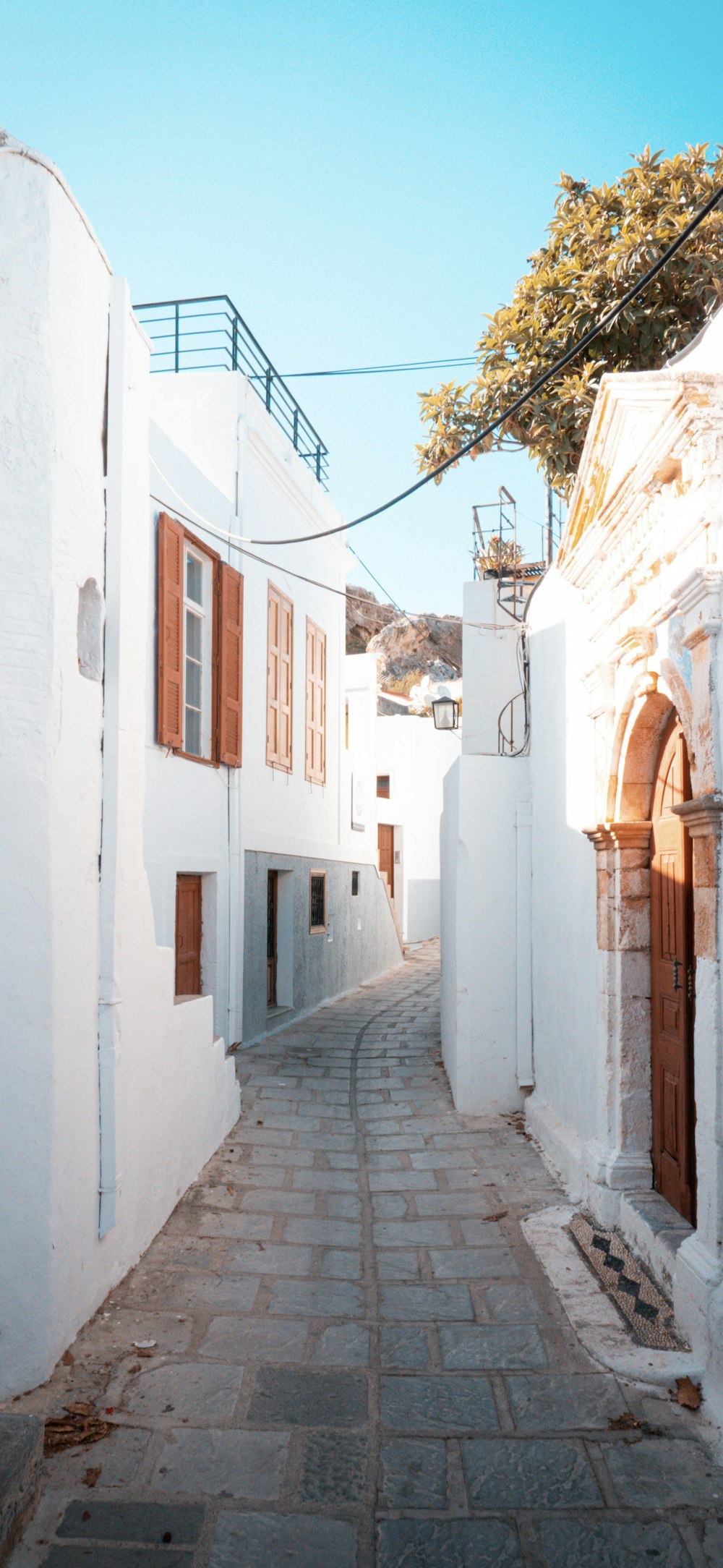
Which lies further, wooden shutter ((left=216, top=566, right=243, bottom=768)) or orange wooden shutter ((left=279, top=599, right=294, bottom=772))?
orange wooden shutter ((left=279, top=599, right=294, bottom=772))

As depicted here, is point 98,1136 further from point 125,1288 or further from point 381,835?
point 381,835

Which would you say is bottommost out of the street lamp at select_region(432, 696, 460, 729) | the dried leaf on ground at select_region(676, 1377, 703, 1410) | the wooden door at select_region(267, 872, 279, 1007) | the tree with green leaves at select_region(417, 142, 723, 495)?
the dried leaf on ground at select_region(676, 1377, 703, 1410)

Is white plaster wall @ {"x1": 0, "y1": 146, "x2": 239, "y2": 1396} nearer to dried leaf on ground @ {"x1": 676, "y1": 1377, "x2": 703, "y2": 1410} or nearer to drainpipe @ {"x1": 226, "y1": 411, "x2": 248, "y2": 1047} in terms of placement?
dried leaf on ground @ {"x1": 676, "y1": 1377, "x2": 703, "y2": 1410}

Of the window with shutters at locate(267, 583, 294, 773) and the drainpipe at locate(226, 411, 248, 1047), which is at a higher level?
the window with shutters at locate(267, 583, 294, 773)

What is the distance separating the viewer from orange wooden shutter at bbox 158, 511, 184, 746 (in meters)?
7.88

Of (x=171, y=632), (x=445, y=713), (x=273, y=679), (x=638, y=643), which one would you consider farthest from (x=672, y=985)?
(x=273, y=679)

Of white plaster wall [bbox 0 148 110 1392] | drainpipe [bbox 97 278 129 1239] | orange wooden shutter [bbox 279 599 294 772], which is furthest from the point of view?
orange wooden shutter [bbox 279 599 294 772]

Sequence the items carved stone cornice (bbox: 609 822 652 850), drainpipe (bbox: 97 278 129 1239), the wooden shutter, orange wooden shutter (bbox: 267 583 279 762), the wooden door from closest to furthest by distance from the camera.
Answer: drainpipe (bbox: 97 278 129 1239) → carved stone cornice (bbox: 609 822 652 850) → the wooden shutter → orange wooden shutter (bbox: 267 583 279 762) → the wooden door

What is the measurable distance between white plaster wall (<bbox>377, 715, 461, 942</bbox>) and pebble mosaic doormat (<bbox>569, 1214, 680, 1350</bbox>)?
58.5 feet

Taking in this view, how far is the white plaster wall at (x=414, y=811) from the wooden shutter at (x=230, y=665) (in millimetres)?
13580

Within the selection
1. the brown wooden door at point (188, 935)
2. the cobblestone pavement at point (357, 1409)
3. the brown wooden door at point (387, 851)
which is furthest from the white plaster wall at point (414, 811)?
the cobblestone pavement at point (357, 1409)

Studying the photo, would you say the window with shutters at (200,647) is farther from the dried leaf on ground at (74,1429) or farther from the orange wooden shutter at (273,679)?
the dried leaf on ground at (74,1429)

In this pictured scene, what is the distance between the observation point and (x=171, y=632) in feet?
26.4

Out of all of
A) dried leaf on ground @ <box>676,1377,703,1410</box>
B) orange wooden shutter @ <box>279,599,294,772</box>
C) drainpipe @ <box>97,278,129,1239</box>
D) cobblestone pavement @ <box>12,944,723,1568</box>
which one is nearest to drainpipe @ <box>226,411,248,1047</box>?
orange wooden shutter @ <box>279,599,294,772</box>
